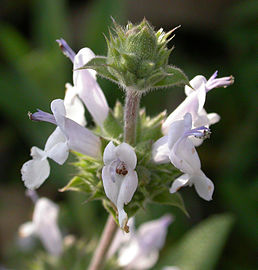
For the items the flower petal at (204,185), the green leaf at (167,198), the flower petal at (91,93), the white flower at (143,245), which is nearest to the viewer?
the flower petal at (204,185)

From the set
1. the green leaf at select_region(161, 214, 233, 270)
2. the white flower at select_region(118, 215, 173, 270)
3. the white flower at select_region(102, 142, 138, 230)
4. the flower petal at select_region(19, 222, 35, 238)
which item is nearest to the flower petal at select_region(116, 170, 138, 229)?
the white flower at select_region(102, 142, 138, 230)

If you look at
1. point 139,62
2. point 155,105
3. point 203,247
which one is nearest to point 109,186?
point 139,62

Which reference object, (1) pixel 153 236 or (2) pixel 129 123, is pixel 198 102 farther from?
(1) pixel 153 236

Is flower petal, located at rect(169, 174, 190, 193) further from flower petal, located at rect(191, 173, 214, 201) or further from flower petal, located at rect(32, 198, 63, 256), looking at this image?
flower petal, located at rect(32, 198, 63, 256)

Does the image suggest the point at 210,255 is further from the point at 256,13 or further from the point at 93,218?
the point at 256,13

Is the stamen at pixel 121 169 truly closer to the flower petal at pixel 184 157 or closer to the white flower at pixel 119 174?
the white flower at pixel 119 174

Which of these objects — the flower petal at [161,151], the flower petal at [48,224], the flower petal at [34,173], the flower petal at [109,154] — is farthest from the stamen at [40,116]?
the flower petal at [48,224]
